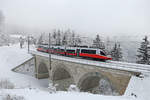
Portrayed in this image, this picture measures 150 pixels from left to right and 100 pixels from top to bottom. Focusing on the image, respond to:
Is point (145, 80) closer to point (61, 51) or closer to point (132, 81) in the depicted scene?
point (132, 81)

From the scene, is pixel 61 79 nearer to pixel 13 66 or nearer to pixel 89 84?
pixel 89 84

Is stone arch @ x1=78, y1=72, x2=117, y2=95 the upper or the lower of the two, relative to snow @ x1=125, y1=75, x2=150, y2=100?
lower

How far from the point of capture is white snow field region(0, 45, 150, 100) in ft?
28.5

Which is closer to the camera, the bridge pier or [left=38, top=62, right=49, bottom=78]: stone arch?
the bridge pier

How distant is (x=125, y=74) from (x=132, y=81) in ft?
5.22

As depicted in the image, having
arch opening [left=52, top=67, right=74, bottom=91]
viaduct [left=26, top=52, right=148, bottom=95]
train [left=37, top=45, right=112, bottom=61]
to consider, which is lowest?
arch opening [left=52, top=67, right=74, bottom=91]

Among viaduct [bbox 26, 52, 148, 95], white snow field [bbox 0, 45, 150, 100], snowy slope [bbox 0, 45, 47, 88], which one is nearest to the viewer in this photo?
white snow field [bbox 0, 45, 150, 100]

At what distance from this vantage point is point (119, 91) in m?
14.4

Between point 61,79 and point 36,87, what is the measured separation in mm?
6299

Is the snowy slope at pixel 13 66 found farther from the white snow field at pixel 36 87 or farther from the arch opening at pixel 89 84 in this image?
the arch opening at pixel 89 84

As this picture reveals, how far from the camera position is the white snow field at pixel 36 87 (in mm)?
8695

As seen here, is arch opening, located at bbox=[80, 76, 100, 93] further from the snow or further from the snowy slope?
the snowy slope

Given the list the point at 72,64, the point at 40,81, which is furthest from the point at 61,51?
the point at 40,81

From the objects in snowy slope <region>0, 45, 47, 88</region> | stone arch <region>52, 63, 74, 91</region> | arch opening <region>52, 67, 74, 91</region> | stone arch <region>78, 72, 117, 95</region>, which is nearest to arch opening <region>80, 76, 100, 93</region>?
stone arch <region>78, 72, 117, 95</region>
